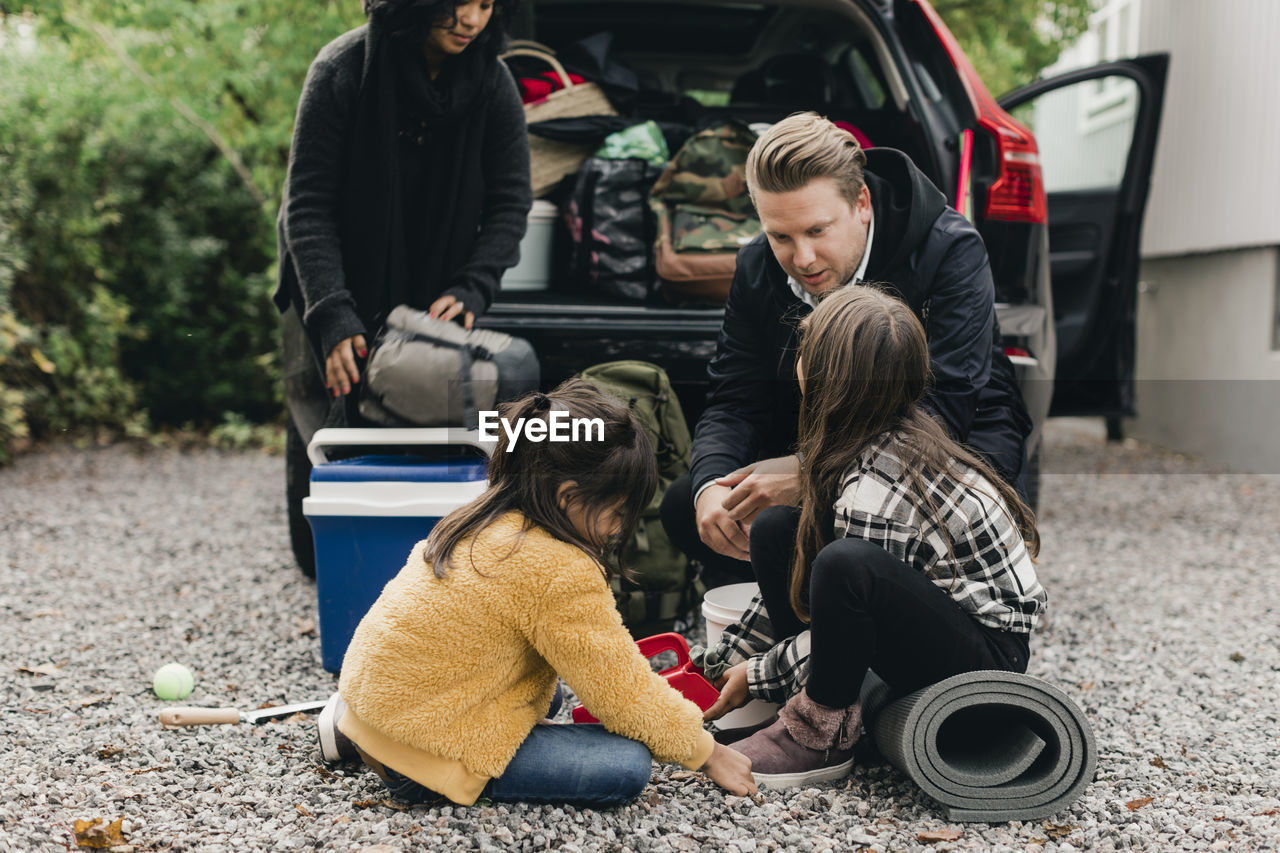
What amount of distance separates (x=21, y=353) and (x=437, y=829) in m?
5.50

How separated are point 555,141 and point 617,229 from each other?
0.47 meters

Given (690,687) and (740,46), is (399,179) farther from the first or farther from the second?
(740,46)

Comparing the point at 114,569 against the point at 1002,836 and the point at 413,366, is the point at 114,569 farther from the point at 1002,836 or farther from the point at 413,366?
the point at 1002,836

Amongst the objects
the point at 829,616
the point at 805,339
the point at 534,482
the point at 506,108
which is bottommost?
the point at 829,616

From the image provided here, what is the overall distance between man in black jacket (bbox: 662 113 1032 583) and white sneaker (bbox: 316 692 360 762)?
32.2 inches

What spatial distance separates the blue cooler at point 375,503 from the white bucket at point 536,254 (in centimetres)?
116

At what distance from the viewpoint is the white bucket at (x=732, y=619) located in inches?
92.1

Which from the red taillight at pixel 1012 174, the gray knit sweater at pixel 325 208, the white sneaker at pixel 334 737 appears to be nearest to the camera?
the white sneaker at pixel 334 737

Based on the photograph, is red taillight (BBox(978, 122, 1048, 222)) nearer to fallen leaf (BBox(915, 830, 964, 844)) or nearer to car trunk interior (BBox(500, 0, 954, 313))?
car trunk interior (BBox(500, 0, 954, 313))

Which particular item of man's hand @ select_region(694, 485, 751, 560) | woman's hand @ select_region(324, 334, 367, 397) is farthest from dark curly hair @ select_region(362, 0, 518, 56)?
man's hand @ select_region(694, 485, 751, 560)

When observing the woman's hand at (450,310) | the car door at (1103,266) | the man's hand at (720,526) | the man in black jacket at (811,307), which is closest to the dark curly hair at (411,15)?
the woman's hand at (450,310)

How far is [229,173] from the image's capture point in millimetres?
7059

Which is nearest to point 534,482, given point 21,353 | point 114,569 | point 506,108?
point 506,108

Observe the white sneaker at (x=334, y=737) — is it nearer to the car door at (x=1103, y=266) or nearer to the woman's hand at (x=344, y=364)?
the woman's hand at (x=344, y=364)
